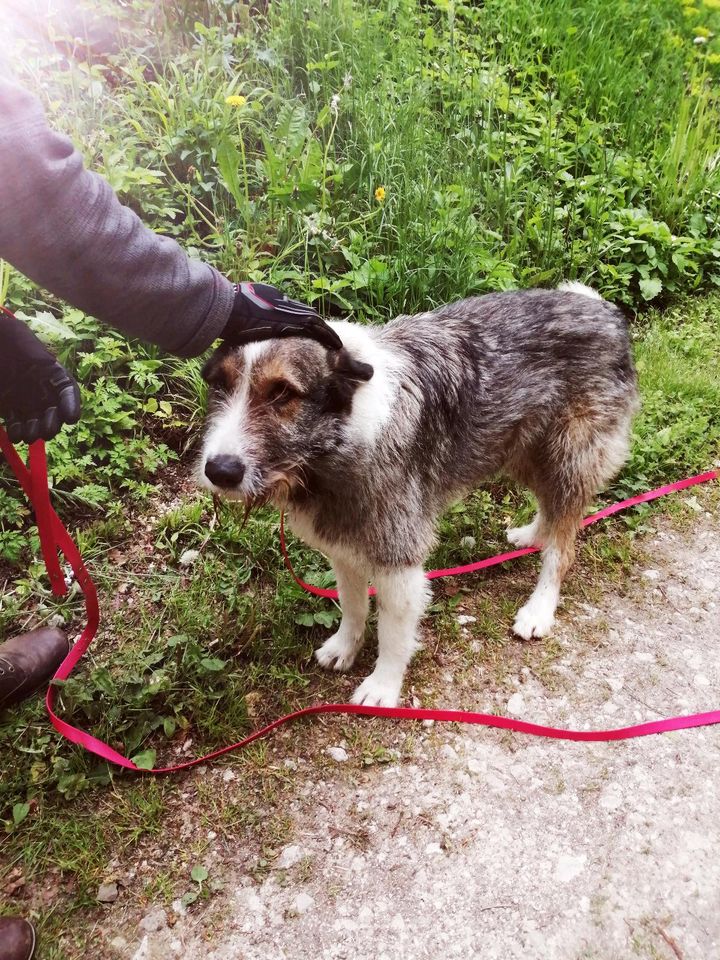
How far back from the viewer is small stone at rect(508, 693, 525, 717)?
2.76 meters

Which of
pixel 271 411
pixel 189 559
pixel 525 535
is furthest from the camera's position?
pixel 525 535

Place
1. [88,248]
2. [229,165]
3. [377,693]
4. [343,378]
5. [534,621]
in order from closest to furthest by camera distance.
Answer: [88,248] < [343,378] < [377,693] < [534,621] < [229,165]

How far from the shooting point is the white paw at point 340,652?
2.95m

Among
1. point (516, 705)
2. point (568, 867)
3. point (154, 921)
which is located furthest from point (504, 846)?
point (154, 921)

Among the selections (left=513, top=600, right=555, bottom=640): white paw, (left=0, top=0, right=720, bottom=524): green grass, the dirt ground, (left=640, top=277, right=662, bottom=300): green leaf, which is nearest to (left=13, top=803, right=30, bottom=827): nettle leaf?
the dirt ground

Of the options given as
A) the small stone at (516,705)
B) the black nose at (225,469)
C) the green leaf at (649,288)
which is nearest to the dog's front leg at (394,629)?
the small stone at (516,705)

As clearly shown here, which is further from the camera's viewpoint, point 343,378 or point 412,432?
point 412,432

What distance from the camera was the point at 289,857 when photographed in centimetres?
232

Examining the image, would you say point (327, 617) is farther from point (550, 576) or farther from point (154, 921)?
point (154, 921)

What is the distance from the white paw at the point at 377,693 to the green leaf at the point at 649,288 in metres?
3.42

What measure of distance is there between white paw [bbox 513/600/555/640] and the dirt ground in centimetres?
17

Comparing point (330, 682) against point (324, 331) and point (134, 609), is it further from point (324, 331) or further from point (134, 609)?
point (324, 331)

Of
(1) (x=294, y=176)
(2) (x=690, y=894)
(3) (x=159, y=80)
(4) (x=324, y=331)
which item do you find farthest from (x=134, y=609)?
(3) (x=159, y=80)

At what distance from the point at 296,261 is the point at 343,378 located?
2.39 m
